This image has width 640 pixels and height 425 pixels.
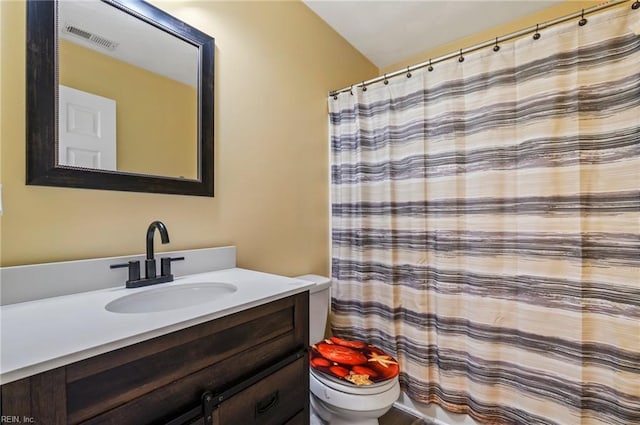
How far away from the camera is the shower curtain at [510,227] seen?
3.89 ft

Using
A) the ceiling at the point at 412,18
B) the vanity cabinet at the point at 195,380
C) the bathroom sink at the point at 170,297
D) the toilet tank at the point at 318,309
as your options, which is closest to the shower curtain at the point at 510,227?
the toilet tank at the point at 318,309

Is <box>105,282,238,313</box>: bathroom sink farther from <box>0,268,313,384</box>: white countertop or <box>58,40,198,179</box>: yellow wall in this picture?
<box>58,40,198,179</box>: yellow wall

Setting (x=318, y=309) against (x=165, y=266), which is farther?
(x=318, y=309)

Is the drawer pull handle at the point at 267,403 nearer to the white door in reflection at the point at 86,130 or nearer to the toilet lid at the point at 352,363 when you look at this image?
the toilet lid at the point at 352,363

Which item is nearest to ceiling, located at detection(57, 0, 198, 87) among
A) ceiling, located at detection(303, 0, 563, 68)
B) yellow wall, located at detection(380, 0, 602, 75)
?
ceiling, located at detection(303, 0, 563, 68)

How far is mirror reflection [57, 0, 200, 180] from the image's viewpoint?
961 mm

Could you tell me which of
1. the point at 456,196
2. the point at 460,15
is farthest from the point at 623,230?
the point at 460,15

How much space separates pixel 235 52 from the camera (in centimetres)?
146

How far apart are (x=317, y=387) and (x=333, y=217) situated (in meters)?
1.01

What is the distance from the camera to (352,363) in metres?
1.38

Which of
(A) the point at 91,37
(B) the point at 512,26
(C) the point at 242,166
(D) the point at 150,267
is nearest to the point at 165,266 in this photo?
(D) the point at 150,267

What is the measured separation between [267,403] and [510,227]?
127 cm

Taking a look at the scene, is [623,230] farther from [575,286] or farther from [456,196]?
[456,196]

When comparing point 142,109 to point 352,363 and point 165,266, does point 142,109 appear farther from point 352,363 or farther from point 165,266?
point 352,363
